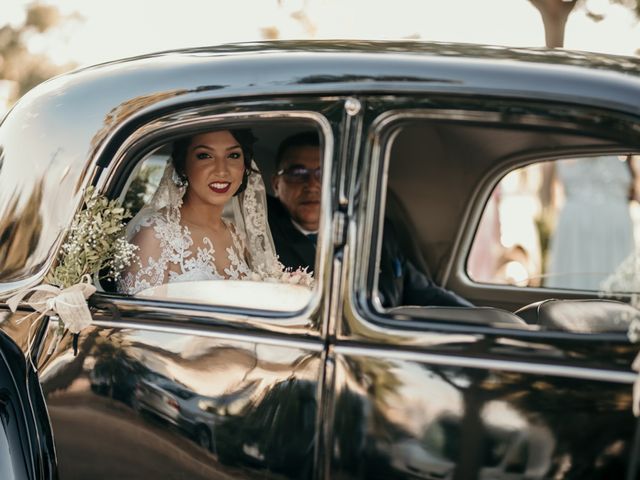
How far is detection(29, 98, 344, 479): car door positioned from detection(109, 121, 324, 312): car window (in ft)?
0.09

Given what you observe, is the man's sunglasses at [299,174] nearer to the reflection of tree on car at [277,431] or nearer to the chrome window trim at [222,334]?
the chrome window trim at [222,334]

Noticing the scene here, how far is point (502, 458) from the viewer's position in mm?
2383

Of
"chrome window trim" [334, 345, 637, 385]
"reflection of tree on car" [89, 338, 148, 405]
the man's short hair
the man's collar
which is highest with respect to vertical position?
the man's short hair

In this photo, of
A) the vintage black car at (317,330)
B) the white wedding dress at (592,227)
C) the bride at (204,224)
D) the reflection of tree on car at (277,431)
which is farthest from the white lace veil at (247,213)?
the white wedding dress at (592,227)

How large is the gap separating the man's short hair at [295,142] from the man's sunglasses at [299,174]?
0.05 metres

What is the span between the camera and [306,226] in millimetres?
4039

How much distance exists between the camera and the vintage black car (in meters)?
2.39

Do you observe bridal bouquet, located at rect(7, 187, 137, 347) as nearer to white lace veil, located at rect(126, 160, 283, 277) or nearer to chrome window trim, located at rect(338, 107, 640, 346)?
white lace veil, located at rect(126, 160, 283, 277)

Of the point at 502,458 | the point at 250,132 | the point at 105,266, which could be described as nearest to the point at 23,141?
the point at 105,266

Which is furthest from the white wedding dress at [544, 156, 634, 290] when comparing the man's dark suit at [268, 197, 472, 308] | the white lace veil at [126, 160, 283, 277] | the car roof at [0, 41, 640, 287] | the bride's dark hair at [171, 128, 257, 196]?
the car roof at [0, 41, 640, 287]

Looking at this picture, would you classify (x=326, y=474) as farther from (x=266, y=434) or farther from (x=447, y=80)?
(x=447, y=80)

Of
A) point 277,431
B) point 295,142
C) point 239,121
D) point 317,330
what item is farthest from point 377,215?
point 295,142

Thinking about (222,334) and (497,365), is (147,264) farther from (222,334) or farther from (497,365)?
(497,365)

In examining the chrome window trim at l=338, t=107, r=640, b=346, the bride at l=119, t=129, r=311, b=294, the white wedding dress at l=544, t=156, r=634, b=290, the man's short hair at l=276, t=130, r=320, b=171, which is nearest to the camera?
the chrome window trim at l=338, t=107, r=640, b=346
